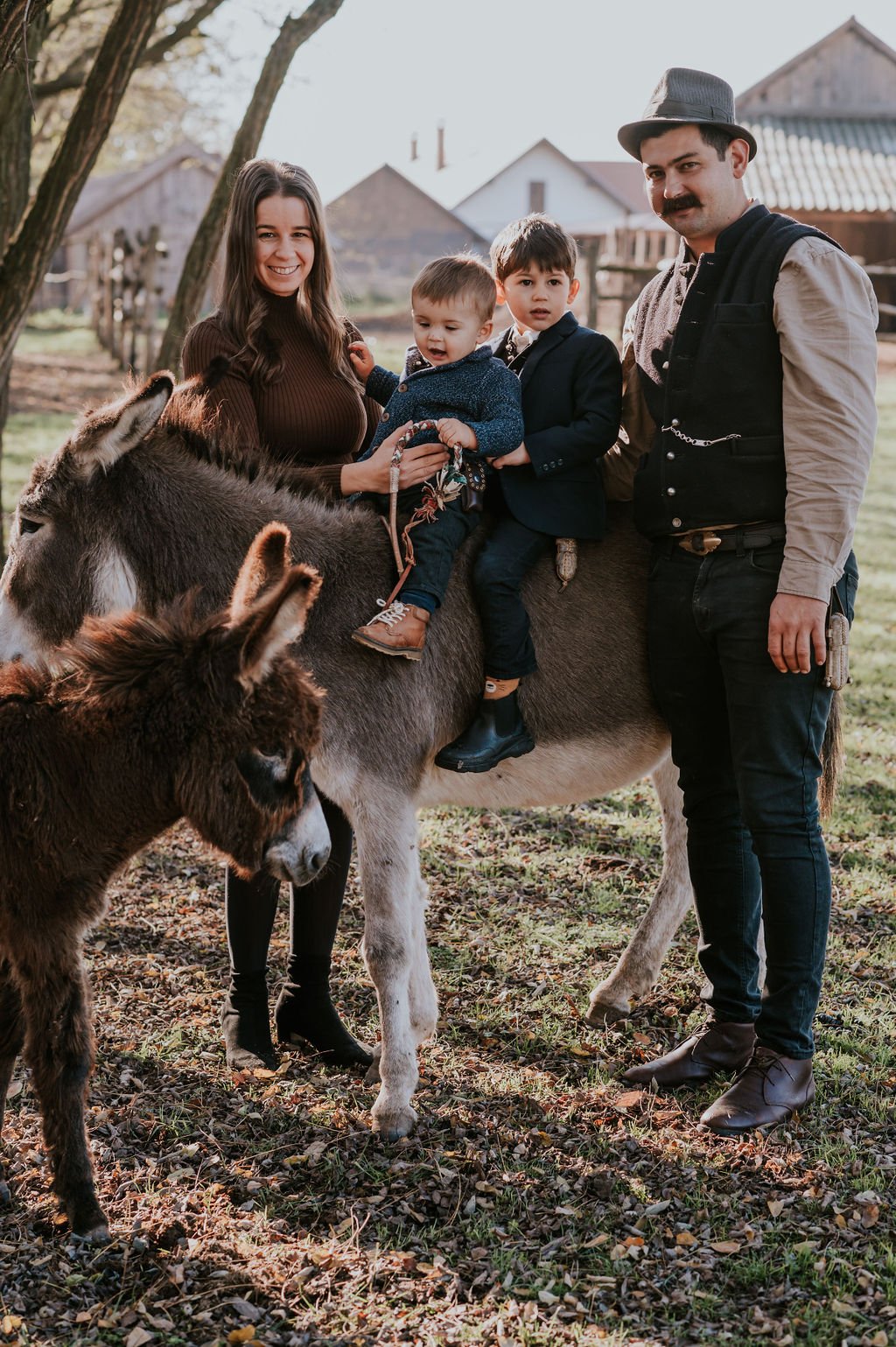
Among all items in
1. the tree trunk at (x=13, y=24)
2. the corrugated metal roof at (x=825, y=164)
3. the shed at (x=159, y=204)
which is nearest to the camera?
the tree trunk at (x=13, y=24)

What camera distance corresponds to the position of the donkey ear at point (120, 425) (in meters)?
3.75

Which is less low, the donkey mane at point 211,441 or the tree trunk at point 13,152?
the tree trunk at point 13,152

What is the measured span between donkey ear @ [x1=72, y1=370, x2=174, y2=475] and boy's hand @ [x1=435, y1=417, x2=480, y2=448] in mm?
855

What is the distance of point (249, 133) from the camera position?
8523 millimetres

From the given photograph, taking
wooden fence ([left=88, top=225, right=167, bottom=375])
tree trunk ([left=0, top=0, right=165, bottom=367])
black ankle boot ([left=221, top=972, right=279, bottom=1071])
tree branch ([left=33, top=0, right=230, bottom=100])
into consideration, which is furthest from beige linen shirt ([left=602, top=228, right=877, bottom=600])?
wooden fence ([left=88, top=225, right=167, bottom=375])

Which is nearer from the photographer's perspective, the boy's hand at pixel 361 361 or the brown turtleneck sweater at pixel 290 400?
the brown turtleneck sweater at pixel 290 400

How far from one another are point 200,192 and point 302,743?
5620cm

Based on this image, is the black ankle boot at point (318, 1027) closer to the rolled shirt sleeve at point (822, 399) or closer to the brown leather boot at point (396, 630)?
the brown leather boot at point (396, 630)

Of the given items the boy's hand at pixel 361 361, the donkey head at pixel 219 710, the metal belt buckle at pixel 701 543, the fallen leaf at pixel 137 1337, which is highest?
the boy's hand at pixel 361 361

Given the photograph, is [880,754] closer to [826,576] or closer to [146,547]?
[826,576]

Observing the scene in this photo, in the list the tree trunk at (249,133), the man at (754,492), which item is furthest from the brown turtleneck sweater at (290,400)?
the tree trunk at (249,133)

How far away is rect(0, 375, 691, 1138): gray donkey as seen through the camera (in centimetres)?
388

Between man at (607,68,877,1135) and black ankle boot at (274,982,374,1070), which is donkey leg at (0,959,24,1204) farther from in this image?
man at (607,68,877,1135)

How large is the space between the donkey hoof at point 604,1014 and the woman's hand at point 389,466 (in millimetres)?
2148
